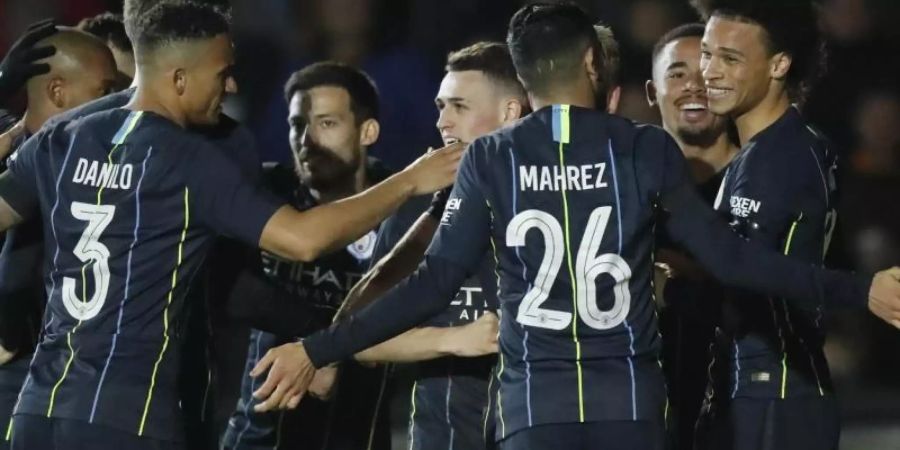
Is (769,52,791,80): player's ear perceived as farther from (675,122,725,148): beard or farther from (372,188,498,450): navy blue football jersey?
(372,188,498,450): navy blue football jersey

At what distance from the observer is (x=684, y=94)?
5.95 m

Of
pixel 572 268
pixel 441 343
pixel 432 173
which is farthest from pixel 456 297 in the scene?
pixel 572 268

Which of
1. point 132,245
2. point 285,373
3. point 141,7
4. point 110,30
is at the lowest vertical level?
point 285,373

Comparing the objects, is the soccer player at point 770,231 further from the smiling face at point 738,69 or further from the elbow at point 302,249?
the elbow at point 302,249

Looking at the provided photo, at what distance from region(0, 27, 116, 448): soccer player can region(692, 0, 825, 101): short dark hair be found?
7.03 feet

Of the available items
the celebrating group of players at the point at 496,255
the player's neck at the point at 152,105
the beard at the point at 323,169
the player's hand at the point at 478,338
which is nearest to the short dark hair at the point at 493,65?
the celebrating group of players at the point at 496,255

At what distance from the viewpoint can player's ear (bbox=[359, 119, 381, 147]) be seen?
665 centimetres

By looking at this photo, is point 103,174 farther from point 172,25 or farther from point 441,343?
point 441,343

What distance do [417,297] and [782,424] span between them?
1.27 meters

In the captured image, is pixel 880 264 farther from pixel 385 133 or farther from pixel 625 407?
pixel 625 407

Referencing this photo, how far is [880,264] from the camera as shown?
9453mm

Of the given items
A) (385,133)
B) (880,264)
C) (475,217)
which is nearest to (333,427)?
(475,217)

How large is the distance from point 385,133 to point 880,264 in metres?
3.08

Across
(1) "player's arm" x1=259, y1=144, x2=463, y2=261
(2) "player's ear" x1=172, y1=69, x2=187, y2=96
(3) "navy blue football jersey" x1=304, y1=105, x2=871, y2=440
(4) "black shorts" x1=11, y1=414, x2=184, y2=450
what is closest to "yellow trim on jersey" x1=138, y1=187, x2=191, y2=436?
(4) "black shorts" x1=11, y1=414, x2=184, y2=450
